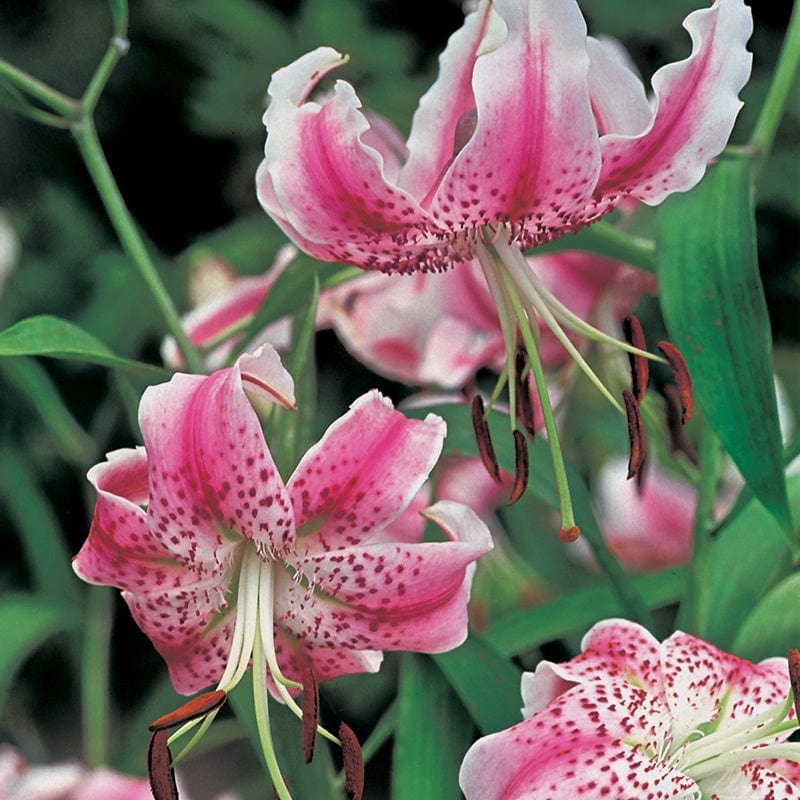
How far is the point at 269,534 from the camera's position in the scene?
1.48ft

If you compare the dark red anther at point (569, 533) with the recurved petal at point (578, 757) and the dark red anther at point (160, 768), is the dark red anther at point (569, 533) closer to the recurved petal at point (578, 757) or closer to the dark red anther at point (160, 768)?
the recurved petal at point (578, 757)

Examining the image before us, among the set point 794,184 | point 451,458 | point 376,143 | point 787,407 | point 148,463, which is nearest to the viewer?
point 148,463

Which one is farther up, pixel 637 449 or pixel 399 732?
pixel 637 449

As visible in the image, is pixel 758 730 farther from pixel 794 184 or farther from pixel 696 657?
pixel 794 184

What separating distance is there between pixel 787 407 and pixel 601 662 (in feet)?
1.36

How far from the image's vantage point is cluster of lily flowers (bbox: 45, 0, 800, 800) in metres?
0.43

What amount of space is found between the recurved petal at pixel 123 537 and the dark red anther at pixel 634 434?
175mm

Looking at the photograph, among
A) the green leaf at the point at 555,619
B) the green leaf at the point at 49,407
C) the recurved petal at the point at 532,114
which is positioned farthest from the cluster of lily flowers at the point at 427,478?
the green leaf at the point at 49,407

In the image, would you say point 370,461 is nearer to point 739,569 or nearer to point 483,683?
point 483,683

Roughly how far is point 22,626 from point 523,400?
12.2 inches

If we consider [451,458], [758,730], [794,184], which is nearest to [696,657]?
[758,730]

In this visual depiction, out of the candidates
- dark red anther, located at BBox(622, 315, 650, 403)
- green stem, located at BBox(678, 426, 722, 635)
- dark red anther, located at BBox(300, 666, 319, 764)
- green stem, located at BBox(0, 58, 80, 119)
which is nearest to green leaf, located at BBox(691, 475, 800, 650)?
green stem, located at BBox(678, 426, 722, 635)

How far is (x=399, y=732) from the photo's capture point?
1.67ft

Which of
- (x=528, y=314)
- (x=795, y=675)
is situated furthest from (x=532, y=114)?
(x=795, y=675)
